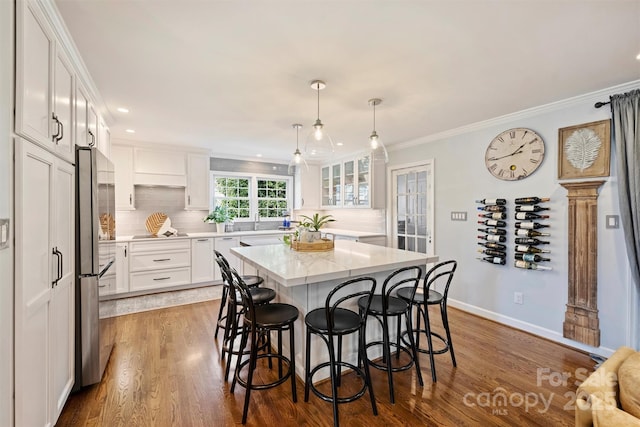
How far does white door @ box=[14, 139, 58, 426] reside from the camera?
129 centimetres

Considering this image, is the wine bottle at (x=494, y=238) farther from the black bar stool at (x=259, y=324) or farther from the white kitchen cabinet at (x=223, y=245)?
the white kitchen cabinet at (x=223, y=245)

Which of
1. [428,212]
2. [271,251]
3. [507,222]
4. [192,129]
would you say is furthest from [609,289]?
[192,129]

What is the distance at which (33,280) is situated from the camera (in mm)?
1427

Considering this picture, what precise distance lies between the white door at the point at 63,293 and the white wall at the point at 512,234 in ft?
13.2

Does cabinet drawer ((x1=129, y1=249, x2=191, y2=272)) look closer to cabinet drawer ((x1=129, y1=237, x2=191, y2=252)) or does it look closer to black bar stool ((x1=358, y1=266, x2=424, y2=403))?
cabinet drawer ((x1=129, y1=237, x2=191, y2=252))

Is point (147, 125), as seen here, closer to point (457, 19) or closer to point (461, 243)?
point (457, 19)

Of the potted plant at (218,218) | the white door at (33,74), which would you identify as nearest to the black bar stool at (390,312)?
the white door at (33,74)

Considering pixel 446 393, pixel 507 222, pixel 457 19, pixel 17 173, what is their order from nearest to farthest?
pixel 17 173, pixel 457 19, pixel 446 393, pixel 507 222

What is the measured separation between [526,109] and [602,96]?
23.2 inches

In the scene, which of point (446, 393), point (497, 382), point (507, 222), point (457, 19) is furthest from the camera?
point (507, 222)

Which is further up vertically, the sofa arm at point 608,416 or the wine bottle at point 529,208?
the wine bottle at point 529,208

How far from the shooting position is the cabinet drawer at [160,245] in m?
4.36

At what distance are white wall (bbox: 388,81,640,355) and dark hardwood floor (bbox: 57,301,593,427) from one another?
0.39 metres

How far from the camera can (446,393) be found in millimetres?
2127
